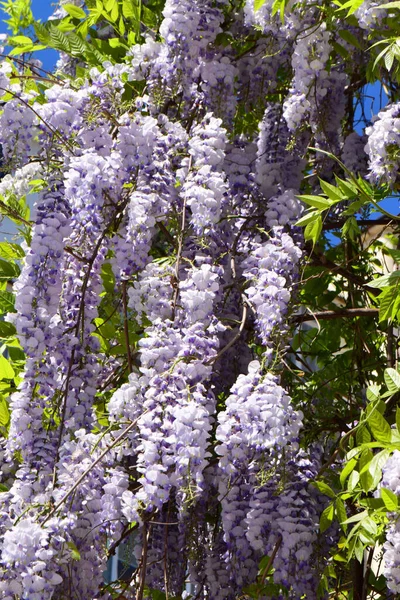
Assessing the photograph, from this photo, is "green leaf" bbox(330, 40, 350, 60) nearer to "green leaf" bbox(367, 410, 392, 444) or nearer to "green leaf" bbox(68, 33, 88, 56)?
"green leaf" bbox(68, 33, 88, 56)

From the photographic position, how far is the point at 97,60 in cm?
291

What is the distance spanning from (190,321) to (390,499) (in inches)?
22.9

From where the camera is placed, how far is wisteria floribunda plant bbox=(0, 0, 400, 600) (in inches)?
78.6

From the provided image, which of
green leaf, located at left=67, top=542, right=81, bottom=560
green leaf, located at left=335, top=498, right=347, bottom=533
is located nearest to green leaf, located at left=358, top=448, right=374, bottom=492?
green leaf, located at left=335, top=498, right=347, bottom=533

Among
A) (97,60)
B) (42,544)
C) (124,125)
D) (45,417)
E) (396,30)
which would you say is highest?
(97,60)

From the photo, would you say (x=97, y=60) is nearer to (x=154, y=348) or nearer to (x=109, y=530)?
(x=154, y=348)

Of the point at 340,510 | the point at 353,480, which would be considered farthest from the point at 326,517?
the point at 353,480

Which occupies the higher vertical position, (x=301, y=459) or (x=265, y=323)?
(x=265, y=323)

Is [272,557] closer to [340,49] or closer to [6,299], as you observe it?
[6,299]

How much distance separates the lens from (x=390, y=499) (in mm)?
1842

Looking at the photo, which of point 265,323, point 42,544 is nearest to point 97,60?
point 265,323

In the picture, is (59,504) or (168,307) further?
(168,307)

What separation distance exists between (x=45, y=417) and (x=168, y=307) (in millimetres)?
410

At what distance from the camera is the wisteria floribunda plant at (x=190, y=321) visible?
1997 millimetres
